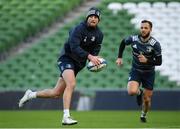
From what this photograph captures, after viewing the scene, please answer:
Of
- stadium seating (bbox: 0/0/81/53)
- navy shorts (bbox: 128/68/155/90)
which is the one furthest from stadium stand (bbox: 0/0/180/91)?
navy shorts (bbox: 128/68/155/90)

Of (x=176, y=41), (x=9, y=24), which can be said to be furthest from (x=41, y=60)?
(x=176, y=41)

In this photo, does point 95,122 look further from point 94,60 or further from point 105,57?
point 105,57

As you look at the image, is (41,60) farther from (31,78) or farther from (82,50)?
(82,50)

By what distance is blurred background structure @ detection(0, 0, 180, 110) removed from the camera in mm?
19453

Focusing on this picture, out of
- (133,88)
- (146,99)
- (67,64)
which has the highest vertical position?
(67,64)

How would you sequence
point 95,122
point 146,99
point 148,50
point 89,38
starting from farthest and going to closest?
point 146,99
point 95,122
point 148,50
point 89,38

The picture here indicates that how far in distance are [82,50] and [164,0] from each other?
11.7 meters

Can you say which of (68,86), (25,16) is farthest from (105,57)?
(68,86)

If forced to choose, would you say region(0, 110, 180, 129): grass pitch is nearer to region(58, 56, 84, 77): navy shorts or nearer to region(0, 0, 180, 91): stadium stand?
region(58, 56, 84, 77): navy shorts

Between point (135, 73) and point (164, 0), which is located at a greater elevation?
point (164, 0)

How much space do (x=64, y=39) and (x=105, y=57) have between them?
5.57ft

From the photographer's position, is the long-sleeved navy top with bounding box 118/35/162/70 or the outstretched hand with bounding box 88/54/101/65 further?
the long-sleeved navy top with bounding box 118/35/162/70

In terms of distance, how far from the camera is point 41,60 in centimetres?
2056

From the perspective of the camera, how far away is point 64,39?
69.7ft
